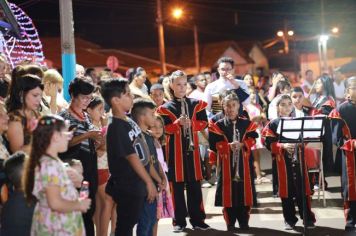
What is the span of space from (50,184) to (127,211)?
1361 mm

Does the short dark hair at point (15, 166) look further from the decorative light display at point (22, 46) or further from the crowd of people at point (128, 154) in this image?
the decorative light display at point (22, 46)

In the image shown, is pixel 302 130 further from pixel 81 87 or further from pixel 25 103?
pixel 25 103

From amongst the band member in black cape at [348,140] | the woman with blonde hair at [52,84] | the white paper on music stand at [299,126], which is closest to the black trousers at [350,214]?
the band member in black cape at [348,140]

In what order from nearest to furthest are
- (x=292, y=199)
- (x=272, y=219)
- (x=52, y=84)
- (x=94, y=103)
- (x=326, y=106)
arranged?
1. (x=52, y=84)
2. (x=94, y=103)
3. (x=292, y=199)
4. (x=272, y=219)
5. (x=326, y=106)

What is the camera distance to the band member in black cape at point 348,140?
25.0 feet

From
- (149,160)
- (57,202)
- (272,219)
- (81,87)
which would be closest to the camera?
(57,202)

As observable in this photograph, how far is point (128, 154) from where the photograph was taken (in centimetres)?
536

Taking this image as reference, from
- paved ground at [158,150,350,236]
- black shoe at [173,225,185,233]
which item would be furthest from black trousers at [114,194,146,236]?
black shoe at [173,225,185,233]

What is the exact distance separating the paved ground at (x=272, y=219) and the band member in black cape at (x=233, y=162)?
286 mm

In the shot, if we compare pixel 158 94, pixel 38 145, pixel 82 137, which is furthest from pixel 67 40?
pixel 38 145

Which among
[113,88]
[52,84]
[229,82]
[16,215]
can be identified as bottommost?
[16,215]

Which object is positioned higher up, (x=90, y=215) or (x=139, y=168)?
(x=139, y=168)

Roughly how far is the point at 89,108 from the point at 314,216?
3.56 m

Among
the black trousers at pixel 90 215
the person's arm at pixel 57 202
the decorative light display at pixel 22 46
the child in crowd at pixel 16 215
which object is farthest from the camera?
the decorative light display at pixel 22 46
